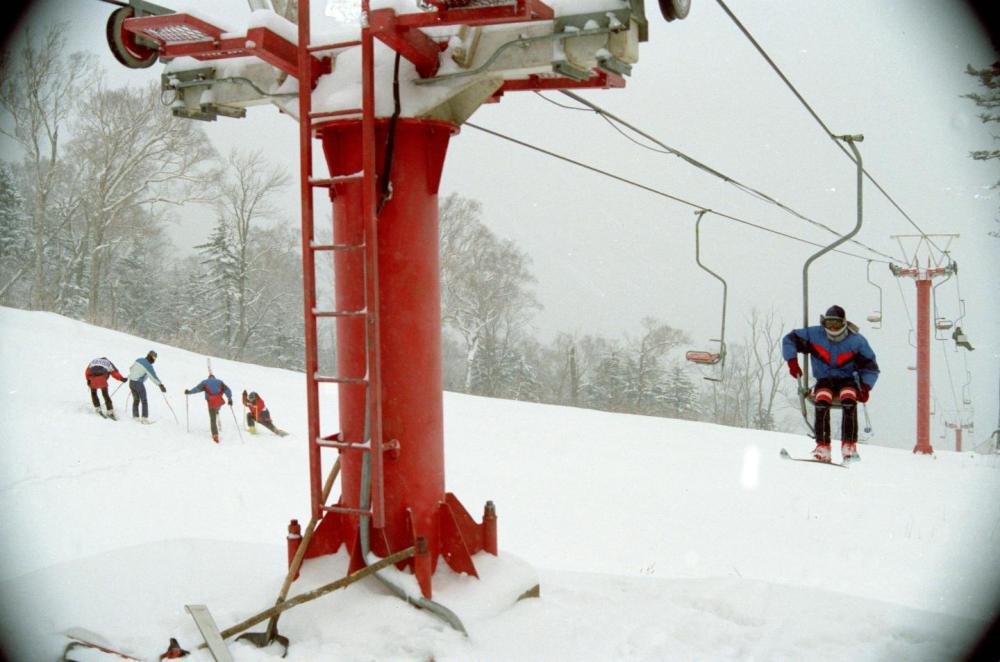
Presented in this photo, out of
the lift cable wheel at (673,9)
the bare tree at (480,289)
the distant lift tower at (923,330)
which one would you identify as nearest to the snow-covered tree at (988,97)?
the distant lift tower at (923,330)

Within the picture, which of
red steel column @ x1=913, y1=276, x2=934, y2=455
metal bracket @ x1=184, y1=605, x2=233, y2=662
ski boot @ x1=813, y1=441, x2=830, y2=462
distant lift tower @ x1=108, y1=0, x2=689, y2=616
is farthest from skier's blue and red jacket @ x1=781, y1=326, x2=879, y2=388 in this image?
red steel column @ x1=913, y1=276, x2=934, y2=455

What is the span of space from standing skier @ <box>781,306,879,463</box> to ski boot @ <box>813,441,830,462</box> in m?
0.42

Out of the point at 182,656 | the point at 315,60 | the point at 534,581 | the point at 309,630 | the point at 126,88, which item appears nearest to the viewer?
the point at 182,656

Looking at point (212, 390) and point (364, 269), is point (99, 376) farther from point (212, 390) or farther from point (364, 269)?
point (364, 269)

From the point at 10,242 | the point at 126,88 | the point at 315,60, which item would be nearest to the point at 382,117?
the point at 315,60

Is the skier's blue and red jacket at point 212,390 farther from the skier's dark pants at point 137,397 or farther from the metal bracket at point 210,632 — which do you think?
the metal bracket at point 210,632

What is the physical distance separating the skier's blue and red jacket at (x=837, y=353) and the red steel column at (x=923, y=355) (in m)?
14.6

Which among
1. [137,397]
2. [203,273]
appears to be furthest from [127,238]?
[137,397]

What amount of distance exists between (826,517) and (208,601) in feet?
21.4

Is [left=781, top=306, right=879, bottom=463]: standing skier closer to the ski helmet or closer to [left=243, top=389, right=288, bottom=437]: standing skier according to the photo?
the ski helmet

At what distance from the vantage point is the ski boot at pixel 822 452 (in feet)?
25.2

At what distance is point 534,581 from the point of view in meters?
4.58

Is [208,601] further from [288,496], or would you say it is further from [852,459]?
[852,459]

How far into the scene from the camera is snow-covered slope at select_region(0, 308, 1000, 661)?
404cm
